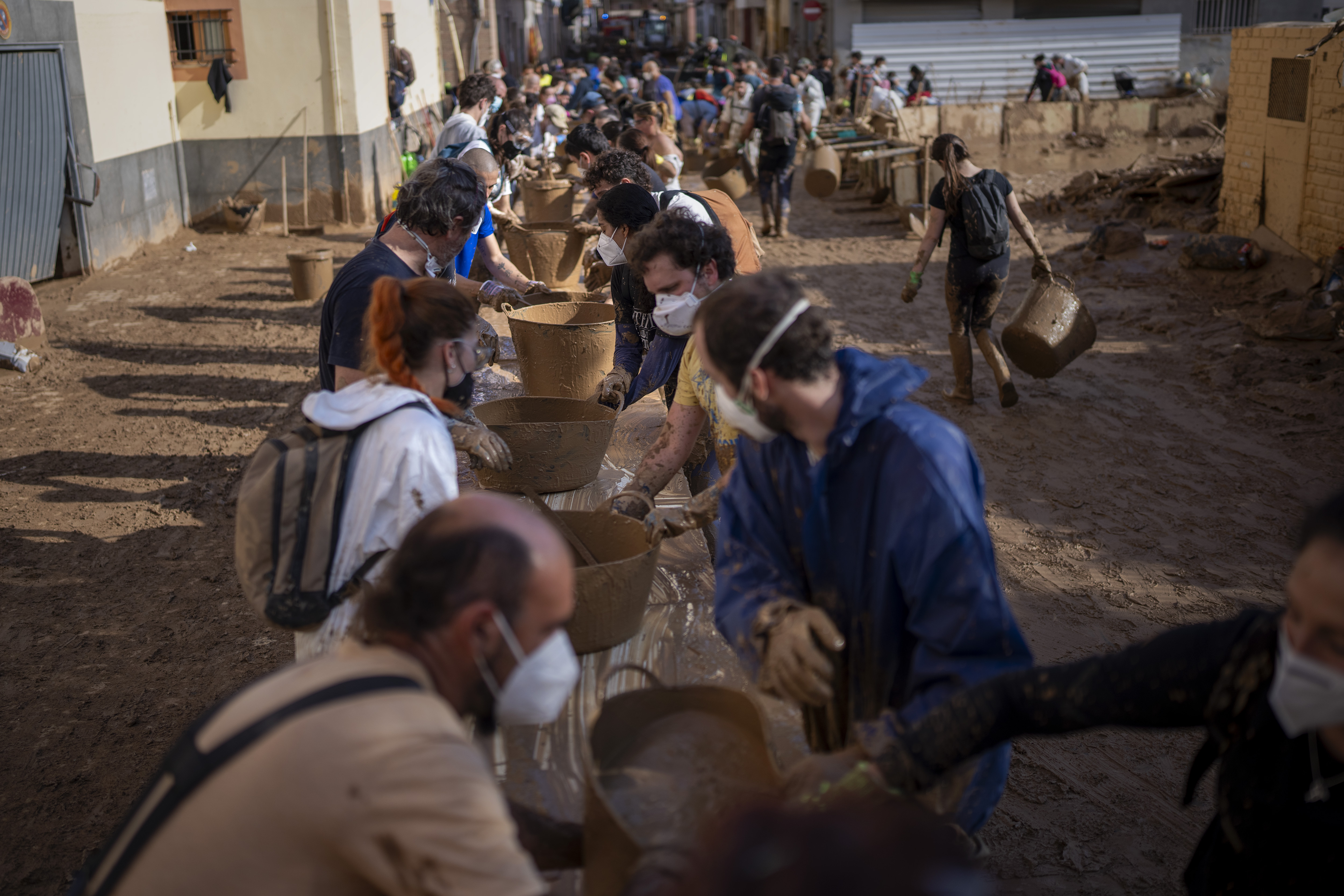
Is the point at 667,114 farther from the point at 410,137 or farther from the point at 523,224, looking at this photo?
the point at 523,224

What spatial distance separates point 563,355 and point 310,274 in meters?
6.31

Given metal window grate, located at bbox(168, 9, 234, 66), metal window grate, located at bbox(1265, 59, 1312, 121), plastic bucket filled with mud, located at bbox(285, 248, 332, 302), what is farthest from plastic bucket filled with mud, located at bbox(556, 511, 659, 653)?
metal window grate, located at bbox(168, 9, 234, 66)

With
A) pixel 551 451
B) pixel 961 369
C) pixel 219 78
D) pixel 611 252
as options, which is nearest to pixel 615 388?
pixel 551 451

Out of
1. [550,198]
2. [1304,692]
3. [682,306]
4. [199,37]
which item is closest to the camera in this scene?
[1304,692]

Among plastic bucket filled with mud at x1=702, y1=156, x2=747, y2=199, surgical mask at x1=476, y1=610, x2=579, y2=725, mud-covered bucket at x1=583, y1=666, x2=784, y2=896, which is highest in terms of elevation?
plastic bucket filled with mud at x1=702, y1=156, x2=747, y2=199

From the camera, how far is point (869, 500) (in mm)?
1989

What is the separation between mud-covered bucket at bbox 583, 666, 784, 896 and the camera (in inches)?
68.3

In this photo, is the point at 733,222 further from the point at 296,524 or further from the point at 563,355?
the point at 296,524

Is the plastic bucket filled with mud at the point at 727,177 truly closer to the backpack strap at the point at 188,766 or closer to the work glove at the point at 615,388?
the work glove at the point at 615,388

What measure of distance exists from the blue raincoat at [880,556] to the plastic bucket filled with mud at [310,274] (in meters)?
8.93

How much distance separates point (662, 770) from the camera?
1.98 m

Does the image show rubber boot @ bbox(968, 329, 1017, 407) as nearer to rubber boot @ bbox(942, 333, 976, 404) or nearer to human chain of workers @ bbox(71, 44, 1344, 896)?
rubber boot @ bbox(942, 333, 976, 404)

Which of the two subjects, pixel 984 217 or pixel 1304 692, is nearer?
pixel 1304 692

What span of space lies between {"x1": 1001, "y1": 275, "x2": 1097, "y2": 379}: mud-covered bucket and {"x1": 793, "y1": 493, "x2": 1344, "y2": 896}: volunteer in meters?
5.29
